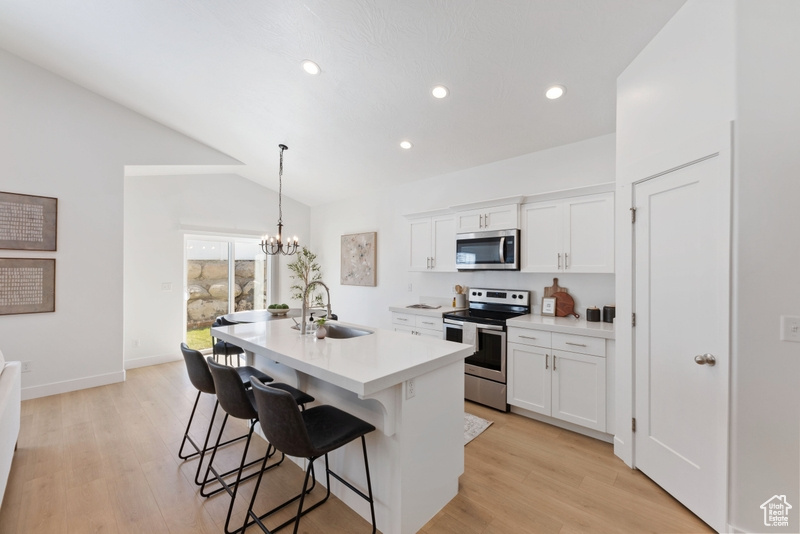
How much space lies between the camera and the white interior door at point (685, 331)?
1723 millimetres

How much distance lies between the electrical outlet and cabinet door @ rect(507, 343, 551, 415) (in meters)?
1.74

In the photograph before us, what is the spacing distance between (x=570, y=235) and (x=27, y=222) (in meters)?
5.74

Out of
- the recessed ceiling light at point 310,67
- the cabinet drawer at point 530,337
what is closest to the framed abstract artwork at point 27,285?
the recessed ceiling light at point 310,67

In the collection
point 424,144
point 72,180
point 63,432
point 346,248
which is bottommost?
point 63,432

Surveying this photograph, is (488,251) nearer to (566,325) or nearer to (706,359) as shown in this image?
(566,325)

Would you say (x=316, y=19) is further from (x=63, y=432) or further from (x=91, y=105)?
(x=63, y=432)

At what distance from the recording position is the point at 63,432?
2.83 m

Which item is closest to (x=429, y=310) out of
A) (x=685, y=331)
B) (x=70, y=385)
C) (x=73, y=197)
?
(x=685, y=331)

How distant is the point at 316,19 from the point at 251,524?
329 cm

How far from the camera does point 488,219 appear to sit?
367 centimetres

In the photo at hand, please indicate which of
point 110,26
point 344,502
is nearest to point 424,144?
point 110,26

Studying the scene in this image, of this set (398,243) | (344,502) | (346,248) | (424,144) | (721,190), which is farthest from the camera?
(346,248)

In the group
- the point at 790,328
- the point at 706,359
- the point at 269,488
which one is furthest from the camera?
the point at 269,488

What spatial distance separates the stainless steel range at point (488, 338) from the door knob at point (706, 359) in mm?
1505
